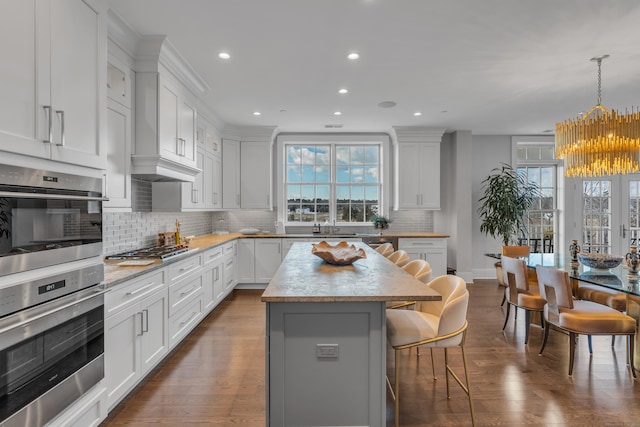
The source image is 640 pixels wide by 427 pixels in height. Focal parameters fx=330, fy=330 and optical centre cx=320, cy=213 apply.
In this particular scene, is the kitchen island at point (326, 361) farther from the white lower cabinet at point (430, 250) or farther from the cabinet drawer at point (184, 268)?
the white lower cabinet at point (430, 250)

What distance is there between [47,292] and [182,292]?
182cm

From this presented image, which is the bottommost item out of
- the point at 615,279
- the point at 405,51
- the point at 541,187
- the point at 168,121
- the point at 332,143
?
the point at 615,279

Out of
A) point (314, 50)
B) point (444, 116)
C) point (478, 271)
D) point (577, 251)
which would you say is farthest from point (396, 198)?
point (314, 50)

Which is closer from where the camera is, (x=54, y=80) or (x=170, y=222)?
(x=54, y=80)

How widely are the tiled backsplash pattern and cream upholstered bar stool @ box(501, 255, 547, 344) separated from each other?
2.95m

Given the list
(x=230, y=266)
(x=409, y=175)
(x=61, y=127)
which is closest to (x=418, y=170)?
(x=409, y=175)

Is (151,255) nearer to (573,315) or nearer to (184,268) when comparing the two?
(184,268)

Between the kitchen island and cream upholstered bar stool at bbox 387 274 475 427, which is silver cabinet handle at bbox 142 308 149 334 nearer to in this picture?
the kitchen island

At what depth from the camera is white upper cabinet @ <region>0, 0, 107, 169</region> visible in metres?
1.38

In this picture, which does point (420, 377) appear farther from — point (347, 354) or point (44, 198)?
point (44, 198)

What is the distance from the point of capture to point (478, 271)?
21.4 ft

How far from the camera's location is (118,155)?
2.75 metres

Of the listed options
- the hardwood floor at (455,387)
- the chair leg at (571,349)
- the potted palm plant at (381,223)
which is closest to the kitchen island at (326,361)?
the hardwood floor at (455,387)

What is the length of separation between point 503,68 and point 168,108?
3.47 meters
